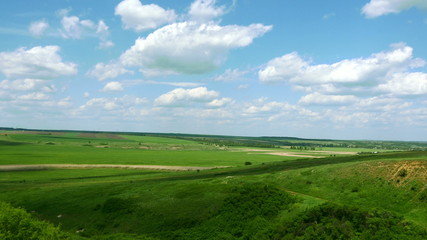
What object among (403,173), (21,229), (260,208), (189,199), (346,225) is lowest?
(21,229)

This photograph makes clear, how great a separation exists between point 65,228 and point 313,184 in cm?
3861

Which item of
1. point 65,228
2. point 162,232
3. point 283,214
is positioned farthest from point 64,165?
point 283,214

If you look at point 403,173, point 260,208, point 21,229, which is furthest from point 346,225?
point 21,229

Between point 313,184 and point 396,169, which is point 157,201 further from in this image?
point 396,169

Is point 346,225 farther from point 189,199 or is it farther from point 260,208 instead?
point 189,199

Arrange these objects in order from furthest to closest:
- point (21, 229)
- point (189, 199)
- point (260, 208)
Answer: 1. point (189, 199)
2. point (260, 208)
3. point (21, 229)

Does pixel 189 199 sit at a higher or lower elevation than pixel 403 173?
lower

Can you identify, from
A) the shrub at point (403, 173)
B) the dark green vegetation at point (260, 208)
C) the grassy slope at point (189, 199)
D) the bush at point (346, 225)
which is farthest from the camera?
the shrub at point (403, 173)

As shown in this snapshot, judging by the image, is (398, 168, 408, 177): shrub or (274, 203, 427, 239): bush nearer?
(274, 203, 427, 239): bush

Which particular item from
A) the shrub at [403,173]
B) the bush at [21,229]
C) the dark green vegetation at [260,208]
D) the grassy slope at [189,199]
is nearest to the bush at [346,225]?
the dark green vegetation at [260,208]

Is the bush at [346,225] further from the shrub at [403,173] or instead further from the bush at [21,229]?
the bush at [21,229]

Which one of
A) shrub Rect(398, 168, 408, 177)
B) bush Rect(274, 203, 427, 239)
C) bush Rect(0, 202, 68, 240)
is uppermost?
shrub Rect(398, 168, 408, 177)

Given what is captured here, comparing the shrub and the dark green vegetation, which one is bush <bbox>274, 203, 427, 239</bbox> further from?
the shrub

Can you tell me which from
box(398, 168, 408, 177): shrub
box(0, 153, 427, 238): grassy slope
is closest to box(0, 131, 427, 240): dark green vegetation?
box(398, 168, 408, 177): shrub
